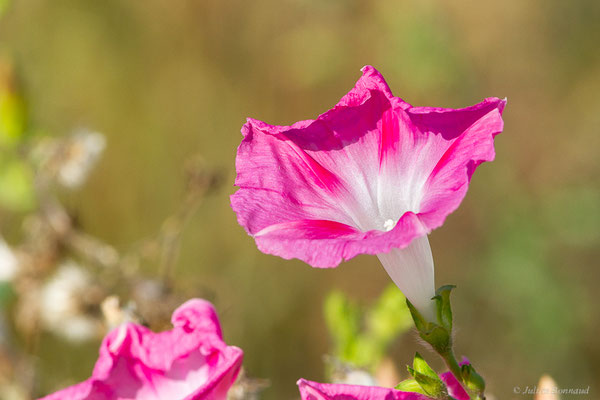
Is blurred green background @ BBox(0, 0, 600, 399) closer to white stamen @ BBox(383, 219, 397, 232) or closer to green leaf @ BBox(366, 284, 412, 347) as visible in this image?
green leaf @ BBox(366, 284, 412, 347)

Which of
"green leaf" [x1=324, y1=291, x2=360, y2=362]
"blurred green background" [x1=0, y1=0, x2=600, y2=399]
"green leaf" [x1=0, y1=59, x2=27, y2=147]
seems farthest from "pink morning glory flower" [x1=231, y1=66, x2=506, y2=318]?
"blurred green background" [x1=0, y1=0, x2=600, y2=399]

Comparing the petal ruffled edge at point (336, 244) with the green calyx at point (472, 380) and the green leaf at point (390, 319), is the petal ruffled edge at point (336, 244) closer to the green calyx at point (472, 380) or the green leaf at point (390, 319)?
the green calyx at point (472, 380)

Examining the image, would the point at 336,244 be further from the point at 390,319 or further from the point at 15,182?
the point at 15,182

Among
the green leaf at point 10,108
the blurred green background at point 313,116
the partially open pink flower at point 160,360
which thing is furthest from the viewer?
the blurred green background at point 313,116

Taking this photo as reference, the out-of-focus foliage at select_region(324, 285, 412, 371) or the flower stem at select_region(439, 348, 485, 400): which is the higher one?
the out-of-focus foliage at select_region(324, 285, 412, 371)

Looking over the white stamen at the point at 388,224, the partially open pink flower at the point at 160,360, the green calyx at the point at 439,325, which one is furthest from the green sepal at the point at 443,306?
the partially open pink flower at the point at 160,360

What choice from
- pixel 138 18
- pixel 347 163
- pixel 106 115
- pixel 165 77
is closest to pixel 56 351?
pixel 106 115
